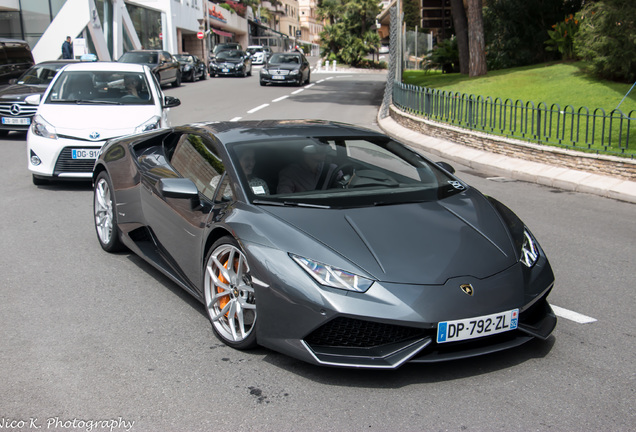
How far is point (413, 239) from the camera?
4.00m

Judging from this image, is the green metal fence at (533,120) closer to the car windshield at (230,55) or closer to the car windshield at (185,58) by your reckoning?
the car windshield at (185,58)

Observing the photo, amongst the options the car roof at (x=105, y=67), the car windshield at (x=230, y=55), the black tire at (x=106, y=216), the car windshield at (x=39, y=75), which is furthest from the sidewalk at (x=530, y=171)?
the car windshield at (x=230, y=55)

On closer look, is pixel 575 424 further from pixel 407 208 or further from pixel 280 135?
pixel 280 135

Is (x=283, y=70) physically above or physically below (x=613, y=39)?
below

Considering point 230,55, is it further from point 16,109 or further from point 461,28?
point 16,109

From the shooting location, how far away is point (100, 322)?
4691 mm

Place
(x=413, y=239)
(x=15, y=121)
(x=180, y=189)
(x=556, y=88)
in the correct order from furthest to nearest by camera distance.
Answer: (x=556, y=88)
(x=15, y=121)
(x=180, y=189)
(x=413, y=239)

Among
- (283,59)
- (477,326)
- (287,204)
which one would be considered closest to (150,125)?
(287,204)

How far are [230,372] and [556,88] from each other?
16.0m

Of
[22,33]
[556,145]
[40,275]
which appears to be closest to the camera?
[40,275]

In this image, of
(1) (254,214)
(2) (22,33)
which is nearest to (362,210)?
(1) (254,214)

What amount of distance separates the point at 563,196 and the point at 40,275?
688 centimetres

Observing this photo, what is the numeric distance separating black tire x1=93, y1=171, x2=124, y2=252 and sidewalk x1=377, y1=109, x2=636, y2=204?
6.59 m

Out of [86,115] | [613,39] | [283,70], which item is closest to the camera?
[86,115]
